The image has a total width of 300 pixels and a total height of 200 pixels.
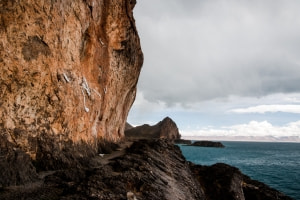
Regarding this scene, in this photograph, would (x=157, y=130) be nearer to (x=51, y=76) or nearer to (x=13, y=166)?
(x=51, y=76)

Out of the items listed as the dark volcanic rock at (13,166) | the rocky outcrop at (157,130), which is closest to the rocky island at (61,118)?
the dark volcanic rock at (13,166)

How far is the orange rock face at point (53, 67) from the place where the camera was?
41.0ft

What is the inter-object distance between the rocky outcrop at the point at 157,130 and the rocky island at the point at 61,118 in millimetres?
106618

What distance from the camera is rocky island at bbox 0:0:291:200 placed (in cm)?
1084

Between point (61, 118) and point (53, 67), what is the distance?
3.97 metres

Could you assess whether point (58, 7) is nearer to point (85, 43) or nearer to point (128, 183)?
point (85, 43)

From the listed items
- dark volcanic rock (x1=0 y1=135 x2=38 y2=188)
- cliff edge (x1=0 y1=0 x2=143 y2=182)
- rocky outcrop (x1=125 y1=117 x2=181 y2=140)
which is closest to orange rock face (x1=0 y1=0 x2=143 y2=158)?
cliff edge (x1=0 y1=0 x2=143 y2=182)

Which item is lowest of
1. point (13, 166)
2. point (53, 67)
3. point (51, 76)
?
point (13, 166)

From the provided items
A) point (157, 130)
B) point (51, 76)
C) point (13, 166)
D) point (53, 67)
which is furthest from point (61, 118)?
point (157, 130)

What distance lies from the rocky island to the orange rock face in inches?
2.4

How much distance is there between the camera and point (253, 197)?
23438mm

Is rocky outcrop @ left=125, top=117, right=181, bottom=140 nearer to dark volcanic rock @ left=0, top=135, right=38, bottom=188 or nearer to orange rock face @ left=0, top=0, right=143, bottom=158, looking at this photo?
orange rock face @ left=0, top=0, right=143, bottom=158

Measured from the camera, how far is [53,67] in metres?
15.6

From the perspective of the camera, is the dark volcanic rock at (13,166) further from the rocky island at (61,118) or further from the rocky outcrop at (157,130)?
the rocky outcrop at (157,130)
